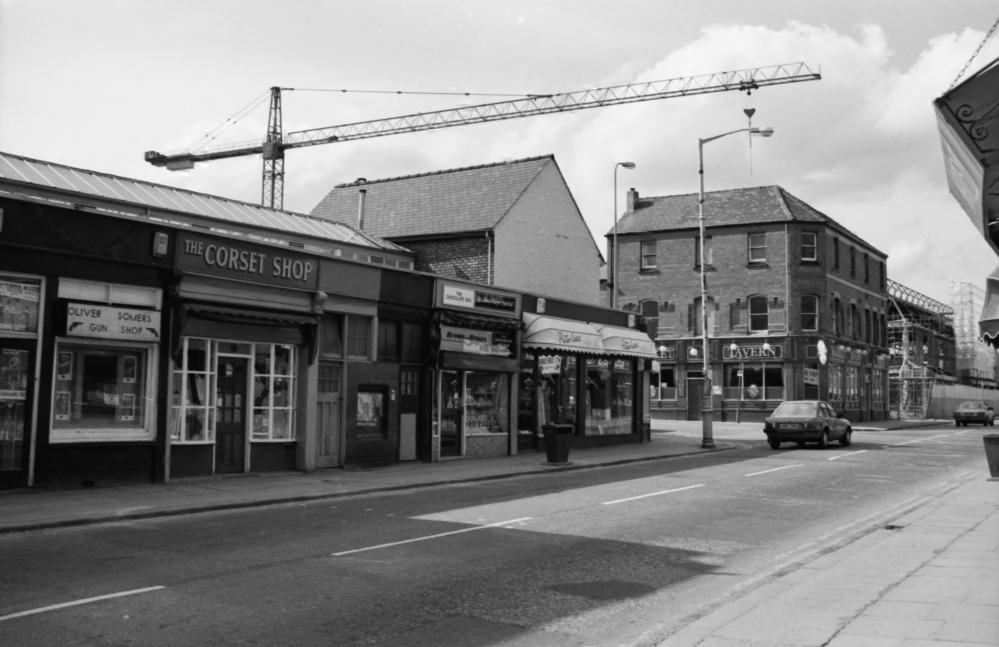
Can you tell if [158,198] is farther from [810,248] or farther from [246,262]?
[810,248]

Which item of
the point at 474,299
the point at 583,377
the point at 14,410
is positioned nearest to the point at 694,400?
the point at 583,377

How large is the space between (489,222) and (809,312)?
30486 millimetres

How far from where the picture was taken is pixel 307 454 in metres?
20.0

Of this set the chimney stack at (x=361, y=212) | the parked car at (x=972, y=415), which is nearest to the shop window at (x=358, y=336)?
the chimney stack at (x=361, y=212)

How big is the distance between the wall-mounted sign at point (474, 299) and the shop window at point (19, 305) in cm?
1043

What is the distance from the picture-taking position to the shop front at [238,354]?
17844 mm

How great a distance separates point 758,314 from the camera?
175 feet

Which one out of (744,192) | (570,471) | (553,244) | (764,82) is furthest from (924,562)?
(764,82)

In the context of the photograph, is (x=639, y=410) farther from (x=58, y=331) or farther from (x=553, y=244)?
(x=58, y=331)

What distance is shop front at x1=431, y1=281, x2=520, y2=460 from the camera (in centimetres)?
2377

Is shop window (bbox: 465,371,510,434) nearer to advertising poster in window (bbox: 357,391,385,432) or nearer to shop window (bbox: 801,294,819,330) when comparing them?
advertising poster in window (bbox: 357,391,385,432)

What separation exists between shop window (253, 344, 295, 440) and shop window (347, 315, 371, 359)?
1686 millimetres

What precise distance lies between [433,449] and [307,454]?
4.30 metres

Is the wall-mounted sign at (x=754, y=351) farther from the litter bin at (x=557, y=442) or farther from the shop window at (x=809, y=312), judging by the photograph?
the litter bin at (x=557, y=442)
